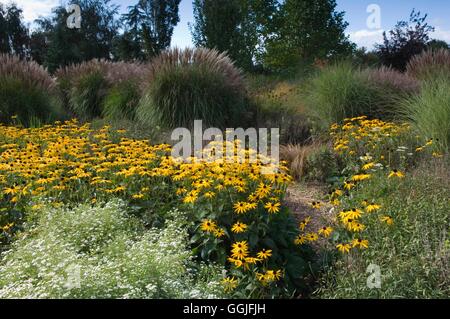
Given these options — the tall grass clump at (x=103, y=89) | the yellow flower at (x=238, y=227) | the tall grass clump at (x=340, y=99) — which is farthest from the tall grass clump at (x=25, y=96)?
the yellow flower at (x=238, y=227)

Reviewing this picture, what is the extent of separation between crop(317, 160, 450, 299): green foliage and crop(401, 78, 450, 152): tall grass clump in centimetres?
181

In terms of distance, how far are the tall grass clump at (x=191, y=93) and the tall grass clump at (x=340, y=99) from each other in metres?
1.39

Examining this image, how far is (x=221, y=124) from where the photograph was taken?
8.13 metres

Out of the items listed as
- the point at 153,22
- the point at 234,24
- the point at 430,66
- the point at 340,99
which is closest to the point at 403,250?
the point at 340,99

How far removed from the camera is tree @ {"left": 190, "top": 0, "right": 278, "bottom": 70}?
50.9 ft

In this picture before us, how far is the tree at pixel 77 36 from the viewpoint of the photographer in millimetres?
20625

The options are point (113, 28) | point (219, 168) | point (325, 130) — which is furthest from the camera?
point (113, 28)

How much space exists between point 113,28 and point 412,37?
46.7 ft

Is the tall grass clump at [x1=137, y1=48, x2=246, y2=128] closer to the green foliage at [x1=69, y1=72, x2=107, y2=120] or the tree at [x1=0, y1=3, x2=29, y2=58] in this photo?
the green foliage at [x1=69, y1=72, x2=107, y2=120]

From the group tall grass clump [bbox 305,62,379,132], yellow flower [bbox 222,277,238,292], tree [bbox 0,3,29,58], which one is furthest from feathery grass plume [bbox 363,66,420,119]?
tree [bbox 0,3,29,58]

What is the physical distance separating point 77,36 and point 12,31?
390 centimetres

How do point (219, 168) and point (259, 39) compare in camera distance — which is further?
point (259, 39)

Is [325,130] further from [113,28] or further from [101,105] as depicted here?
[113,28]
